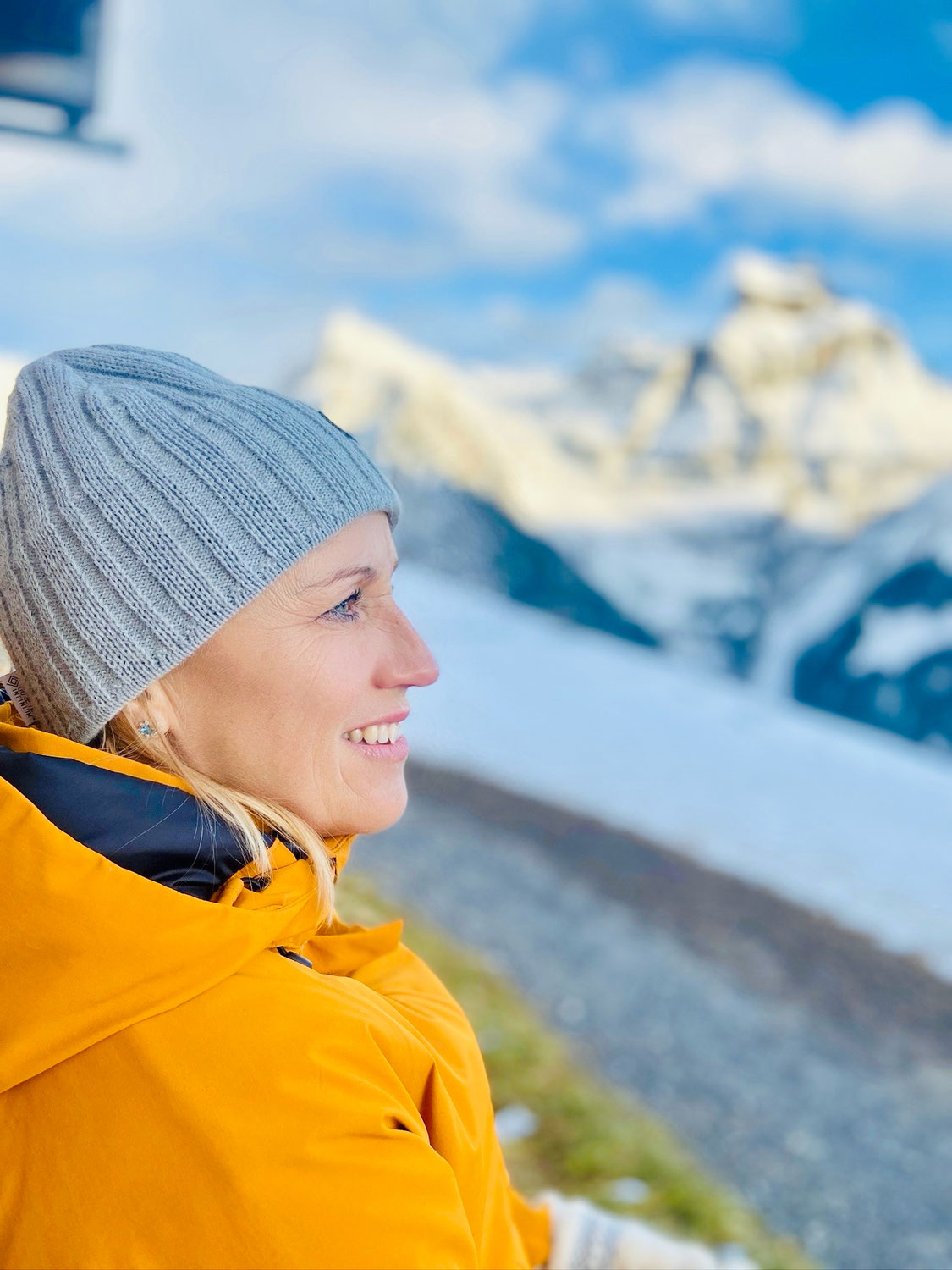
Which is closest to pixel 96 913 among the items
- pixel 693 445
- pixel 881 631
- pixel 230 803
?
pixel 230 803

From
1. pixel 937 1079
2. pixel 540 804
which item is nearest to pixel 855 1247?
pixel 937 1079

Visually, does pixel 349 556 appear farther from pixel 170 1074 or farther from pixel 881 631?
pixel 881 631

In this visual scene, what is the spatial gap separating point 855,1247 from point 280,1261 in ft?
12.5

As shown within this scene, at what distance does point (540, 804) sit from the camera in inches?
381

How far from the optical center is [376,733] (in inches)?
47.6

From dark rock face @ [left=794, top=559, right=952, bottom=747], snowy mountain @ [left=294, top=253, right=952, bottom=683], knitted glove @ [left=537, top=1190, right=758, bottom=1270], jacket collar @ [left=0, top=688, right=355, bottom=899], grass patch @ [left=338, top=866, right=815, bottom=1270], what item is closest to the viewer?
jacket collar @ [left=0, top=688, right=355, bottom=899]

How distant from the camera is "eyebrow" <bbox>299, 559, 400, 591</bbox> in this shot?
3.89 feet

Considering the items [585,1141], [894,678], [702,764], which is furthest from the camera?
[894,678]

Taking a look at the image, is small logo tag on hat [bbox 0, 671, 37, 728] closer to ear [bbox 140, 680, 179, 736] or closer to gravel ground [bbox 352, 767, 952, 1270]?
ear [bbox 140, 680, 179, 736]

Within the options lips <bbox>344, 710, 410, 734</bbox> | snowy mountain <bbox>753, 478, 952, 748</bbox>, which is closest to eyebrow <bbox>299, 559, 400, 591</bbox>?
lips <bbox>344, 710, 410, 734</bbox>

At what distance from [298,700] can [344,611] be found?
5.3 inches

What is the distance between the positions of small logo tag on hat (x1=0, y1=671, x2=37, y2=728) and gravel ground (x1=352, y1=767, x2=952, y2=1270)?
12.3 ft

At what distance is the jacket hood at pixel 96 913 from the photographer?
90 centimetres

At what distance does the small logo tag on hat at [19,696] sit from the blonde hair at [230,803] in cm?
10
